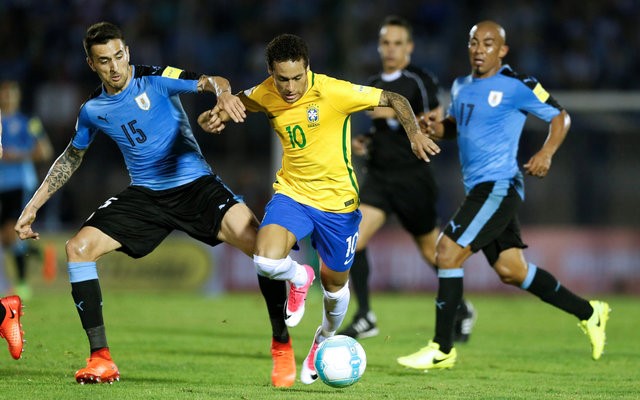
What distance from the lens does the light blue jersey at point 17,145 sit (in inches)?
538

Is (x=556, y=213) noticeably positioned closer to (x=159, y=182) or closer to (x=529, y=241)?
(x=529, y=241)

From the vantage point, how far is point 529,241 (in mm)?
15578

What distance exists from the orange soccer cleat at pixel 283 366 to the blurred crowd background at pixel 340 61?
898 cm

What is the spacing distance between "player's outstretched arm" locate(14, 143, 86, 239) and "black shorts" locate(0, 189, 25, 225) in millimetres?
6871

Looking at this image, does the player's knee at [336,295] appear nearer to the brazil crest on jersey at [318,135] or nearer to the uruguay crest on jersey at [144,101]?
the brazil crest on jersey at [318,135]

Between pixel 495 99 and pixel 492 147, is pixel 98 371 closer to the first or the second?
pixel 492 147

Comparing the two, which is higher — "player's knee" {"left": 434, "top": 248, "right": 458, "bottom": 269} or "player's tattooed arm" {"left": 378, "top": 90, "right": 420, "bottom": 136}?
"player's tattooed arm" {"left": 378, "top": 90, "right": 420, "bottom": 136}

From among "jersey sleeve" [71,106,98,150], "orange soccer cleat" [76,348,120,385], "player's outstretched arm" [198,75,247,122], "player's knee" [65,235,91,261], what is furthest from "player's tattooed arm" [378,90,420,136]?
"orange soccer cleat" [76,348,120,385]

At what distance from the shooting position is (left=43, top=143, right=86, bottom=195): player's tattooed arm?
714cm

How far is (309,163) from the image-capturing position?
6.87 meters

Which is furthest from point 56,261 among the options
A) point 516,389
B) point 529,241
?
point 516,389

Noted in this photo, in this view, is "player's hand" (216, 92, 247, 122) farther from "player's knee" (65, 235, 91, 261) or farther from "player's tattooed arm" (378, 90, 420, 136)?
"player's knee" (65, 235, 91, 261)

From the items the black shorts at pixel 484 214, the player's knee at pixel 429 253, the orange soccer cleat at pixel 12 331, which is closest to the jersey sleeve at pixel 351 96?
the black shorts at pixel 484 214

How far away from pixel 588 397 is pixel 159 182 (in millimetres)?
3092
